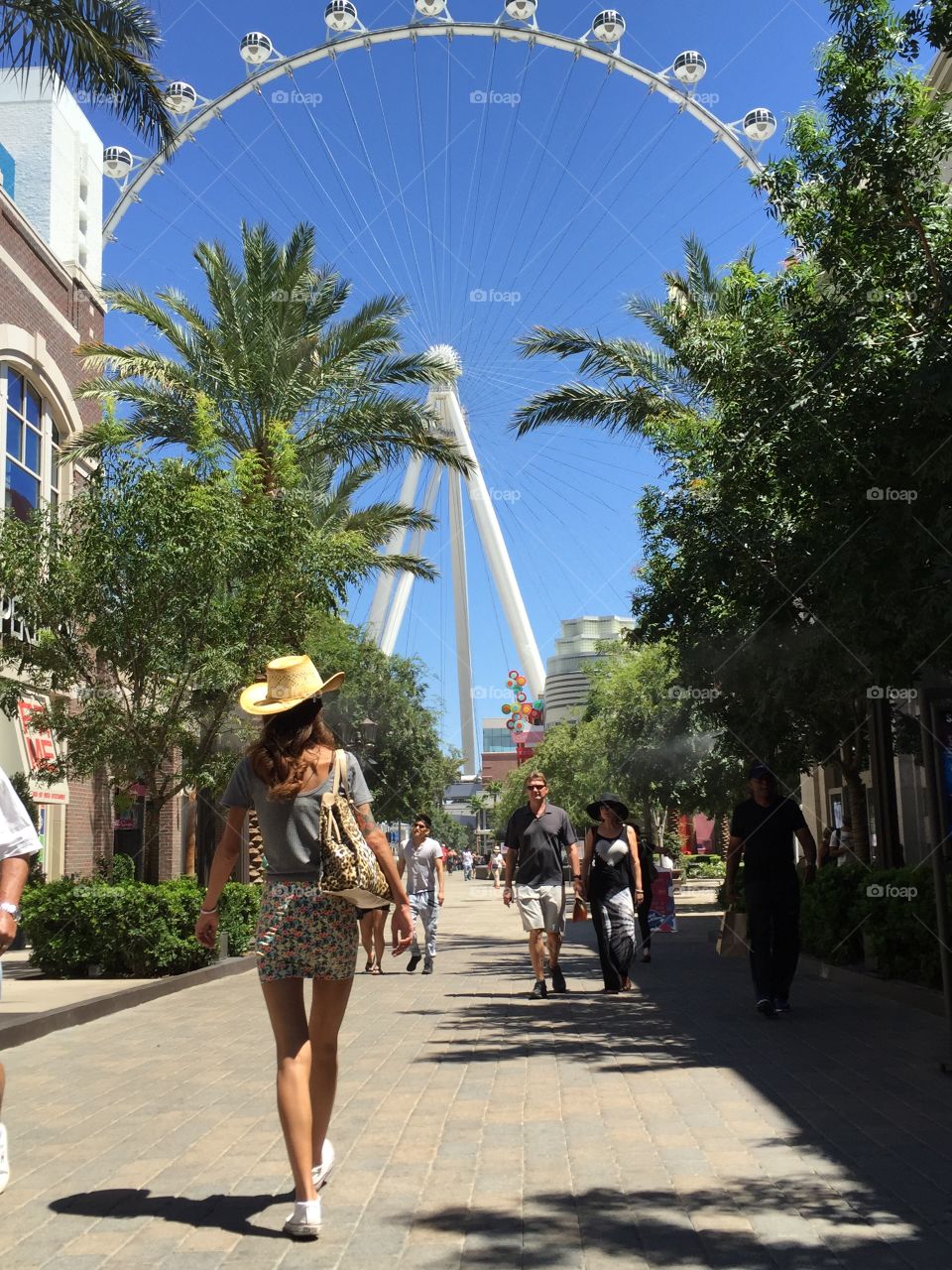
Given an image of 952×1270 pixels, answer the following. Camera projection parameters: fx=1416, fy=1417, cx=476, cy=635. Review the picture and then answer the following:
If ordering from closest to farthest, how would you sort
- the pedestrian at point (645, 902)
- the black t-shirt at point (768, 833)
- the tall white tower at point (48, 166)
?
1. the black t-shirt at point (768, 833)
2. the pedestrian at point (645, 902)
3. the tall white tower at point (48, 166)


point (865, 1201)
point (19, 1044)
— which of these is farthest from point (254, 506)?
point (865, 1201)

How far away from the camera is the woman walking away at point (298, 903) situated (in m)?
4.85

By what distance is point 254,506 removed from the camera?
56.4 feet

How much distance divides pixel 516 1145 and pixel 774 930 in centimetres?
483

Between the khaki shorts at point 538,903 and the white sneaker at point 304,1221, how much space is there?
7593 mm

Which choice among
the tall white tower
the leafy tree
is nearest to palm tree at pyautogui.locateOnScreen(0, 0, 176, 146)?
the leafy tree

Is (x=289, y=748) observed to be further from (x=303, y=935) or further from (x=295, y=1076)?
(x=295, y=1076)

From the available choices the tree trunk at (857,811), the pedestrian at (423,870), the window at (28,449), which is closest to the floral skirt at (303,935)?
the pedestrian at (423,870)

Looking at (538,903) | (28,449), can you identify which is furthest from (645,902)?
(28,449)

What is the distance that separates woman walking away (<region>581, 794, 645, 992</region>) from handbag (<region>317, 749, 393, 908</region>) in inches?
295

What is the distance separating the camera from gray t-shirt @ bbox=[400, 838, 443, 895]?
49.2 ft

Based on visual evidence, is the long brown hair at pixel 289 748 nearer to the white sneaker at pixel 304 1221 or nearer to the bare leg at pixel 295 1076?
the bare leg at pixel 295 1076

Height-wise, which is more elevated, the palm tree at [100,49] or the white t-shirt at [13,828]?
the palm tree at [100,49]

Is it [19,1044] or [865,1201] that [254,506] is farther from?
[865,1201]
